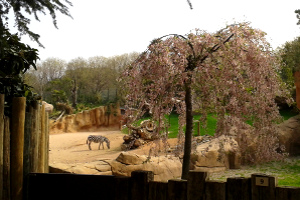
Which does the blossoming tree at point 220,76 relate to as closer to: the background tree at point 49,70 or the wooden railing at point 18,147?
the wooden railing at point 18,147

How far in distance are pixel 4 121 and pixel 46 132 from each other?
40.4 inches

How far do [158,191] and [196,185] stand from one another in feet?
1.00

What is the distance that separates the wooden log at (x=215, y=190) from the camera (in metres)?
2.19

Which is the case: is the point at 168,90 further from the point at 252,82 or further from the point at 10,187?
the point at 10,187

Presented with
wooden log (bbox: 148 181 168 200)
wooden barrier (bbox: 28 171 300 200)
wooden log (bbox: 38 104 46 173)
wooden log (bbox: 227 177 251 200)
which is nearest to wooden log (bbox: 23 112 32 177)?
wooden barrier (bbox: 28 171 300 200)

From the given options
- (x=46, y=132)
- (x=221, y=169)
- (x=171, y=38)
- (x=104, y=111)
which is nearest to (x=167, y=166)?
(x=221, y=169)

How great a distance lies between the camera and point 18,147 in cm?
326

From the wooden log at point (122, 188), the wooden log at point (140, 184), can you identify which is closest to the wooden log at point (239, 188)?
the wooden log at point (140, 184)

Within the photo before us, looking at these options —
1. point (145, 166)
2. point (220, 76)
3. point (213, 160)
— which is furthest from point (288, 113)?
point (220, 76)

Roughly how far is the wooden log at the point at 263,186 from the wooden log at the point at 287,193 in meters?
0.03

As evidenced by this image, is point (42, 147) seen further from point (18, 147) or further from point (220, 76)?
point (220, 76)

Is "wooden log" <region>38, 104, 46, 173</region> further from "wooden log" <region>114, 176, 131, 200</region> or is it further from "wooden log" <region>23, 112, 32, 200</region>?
"wooden log" <region>114, 176, 131, 200</region>

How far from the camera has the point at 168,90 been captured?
10.0 feet

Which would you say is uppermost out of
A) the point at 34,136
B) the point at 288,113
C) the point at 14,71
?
the point at 14,71
